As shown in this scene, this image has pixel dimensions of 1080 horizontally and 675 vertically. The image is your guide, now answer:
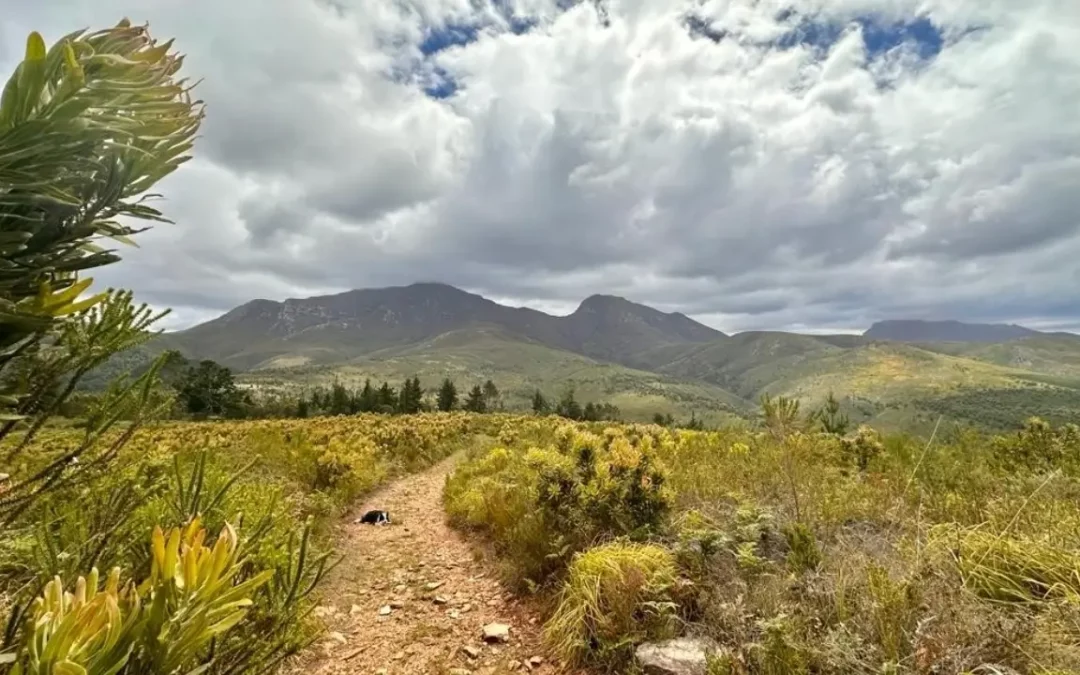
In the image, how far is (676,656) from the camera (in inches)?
151

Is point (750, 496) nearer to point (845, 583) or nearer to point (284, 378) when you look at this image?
point (845, 583)

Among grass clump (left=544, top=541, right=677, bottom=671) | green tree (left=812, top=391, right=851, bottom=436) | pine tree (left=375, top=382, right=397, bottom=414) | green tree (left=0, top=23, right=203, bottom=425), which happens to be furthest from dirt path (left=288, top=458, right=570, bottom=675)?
pine tree (left=375, top=382, right=397, bottom=414)

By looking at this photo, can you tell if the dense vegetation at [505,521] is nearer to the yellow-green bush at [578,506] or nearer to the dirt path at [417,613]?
the yellow-green bush at [578,506]

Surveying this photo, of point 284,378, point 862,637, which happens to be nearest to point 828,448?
point 862,637

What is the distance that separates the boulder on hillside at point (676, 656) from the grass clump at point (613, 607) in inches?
4.9

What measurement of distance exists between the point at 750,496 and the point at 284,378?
207301mm

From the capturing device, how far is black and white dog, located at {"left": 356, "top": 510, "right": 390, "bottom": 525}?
9.89 metres

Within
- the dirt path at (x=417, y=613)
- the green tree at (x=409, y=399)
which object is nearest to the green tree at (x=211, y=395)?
the green tree at (x=409, y=399)

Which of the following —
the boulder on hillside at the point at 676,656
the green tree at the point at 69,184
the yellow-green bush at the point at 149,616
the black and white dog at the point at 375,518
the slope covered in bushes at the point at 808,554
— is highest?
the green tree at the point at 69,184

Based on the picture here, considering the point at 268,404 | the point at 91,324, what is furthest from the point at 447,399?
the point at 91,324

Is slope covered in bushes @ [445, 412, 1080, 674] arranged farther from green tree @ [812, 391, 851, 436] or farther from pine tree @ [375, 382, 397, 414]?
pine tree @ [375, 382, 397, 414]

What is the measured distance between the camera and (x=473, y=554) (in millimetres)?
7645

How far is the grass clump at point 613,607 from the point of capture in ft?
13.7

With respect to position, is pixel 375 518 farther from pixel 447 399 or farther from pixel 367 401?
pixel 447 399
